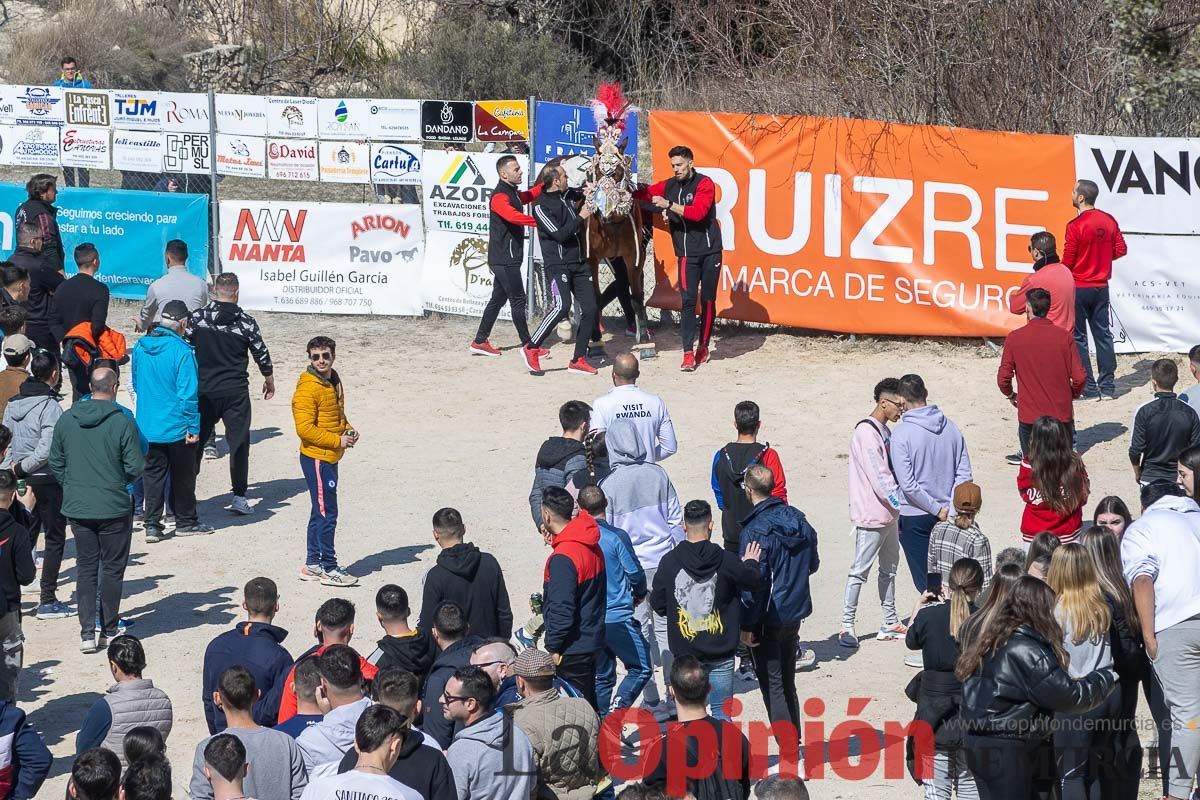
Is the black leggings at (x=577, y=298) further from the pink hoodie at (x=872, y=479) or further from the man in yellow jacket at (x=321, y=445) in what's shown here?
the pink hoodie at (x=872, y=479)

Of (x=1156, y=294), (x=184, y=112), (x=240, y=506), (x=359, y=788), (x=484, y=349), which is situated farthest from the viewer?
(x=184, y=112)

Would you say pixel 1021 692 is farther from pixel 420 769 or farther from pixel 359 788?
pixel 359 788

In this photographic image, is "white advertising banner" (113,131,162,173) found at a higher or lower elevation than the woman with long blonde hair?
higher

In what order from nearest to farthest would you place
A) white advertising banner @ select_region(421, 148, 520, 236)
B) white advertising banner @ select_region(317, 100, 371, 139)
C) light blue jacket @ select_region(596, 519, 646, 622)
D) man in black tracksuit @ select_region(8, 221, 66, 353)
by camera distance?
light blue jacket @ select_region(596, 519, 646, 622) < man in black tracksuit @ select_region(8, 221, 66, 353) < white advertising banner @ select_region(421, 148, 520, 236) < white advertising banner @ select_region(317, 100, 371, 139)

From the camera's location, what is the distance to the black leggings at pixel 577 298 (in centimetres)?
1466

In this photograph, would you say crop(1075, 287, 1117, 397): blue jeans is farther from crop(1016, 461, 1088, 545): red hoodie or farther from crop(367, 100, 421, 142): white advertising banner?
crop(367, 100, 421, 142): white advertising banner

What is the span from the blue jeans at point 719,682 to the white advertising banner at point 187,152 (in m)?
12.1

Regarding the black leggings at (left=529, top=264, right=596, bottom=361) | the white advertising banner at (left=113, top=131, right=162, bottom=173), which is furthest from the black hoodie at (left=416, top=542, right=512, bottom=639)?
the white advertising banner at (left=113, top=131, right=162, bottom=173)

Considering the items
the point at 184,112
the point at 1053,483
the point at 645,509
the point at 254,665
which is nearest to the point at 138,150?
the point at 184,112

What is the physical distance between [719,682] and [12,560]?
3.84 m

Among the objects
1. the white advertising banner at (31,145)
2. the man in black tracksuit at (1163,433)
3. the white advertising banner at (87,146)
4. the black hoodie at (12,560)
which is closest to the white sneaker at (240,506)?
the black hoodie at (12,560)

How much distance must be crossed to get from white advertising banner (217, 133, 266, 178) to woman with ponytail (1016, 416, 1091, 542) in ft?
37.1

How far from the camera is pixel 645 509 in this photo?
842 cm

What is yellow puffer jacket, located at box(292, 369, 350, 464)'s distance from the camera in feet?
33.3
